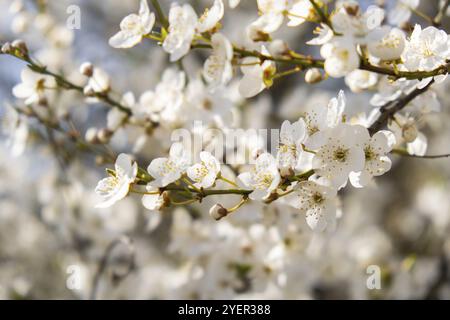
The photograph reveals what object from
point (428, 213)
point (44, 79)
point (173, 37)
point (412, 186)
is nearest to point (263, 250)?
point (44, 79)

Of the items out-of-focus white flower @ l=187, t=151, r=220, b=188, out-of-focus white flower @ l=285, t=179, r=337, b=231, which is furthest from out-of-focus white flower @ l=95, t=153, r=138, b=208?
out-of-focus white flower @ l=285, t=179, r=337, b=231

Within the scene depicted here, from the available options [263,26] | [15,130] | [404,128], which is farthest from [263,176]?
[15,130]

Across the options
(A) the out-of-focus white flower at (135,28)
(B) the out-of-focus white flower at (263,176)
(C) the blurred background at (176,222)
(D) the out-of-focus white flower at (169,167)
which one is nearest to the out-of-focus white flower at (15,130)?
(C) the blurred background at (176,222)

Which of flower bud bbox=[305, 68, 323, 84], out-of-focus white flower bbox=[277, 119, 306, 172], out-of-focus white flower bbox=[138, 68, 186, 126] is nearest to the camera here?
out-of-focus white flower bbox=[277, 119, 306, 172]

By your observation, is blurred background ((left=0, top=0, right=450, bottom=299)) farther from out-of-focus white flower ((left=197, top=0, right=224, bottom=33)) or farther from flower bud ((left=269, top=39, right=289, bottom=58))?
out-of-focus white flower ((left=197, top=0, right=224, bottom=33))

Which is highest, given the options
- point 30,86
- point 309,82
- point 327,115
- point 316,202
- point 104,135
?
point 30,86

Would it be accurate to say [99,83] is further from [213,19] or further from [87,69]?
[213,19]
